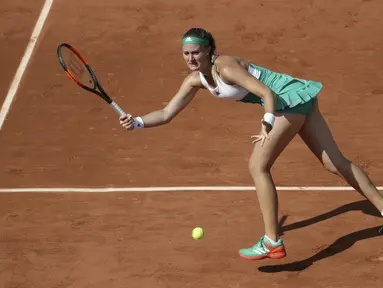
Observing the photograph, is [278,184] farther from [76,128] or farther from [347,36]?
[347,36]

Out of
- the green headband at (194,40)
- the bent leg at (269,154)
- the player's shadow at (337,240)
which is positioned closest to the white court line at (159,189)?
the player's shadow at (337,240)

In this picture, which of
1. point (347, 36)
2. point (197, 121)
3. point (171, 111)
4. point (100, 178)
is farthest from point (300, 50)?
point (171, 111)

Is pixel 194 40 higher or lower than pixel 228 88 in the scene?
higher

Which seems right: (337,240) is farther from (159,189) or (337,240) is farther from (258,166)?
(159,189)

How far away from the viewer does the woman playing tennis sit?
25.4 ft

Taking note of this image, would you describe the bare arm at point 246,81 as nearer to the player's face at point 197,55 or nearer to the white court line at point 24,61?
the player's face at point 197,55

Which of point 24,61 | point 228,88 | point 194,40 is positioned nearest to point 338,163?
point 228,88

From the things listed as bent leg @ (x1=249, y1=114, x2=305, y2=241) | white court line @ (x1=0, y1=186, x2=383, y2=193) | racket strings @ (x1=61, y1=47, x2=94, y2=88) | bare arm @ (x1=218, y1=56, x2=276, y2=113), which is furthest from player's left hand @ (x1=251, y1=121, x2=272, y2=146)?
white court line @ (x1=0, y1=186, x2=383, y2=193)

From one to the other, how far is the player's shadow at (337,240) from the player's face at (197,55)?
1980 millimetres

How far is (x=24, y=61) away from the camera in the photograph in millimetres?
13375

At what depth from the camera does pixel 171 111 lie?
27.7 ft

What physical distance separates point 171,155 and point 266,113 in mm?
3287

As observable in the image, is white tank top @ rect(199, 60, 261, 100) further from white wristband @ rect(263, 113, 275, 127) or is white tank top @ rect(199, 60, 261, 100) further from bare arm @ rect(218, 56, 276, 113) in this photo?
white wristband @ rect(263, 113, 275, 127)

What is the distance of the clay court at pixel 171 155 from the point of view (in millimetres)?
8617
